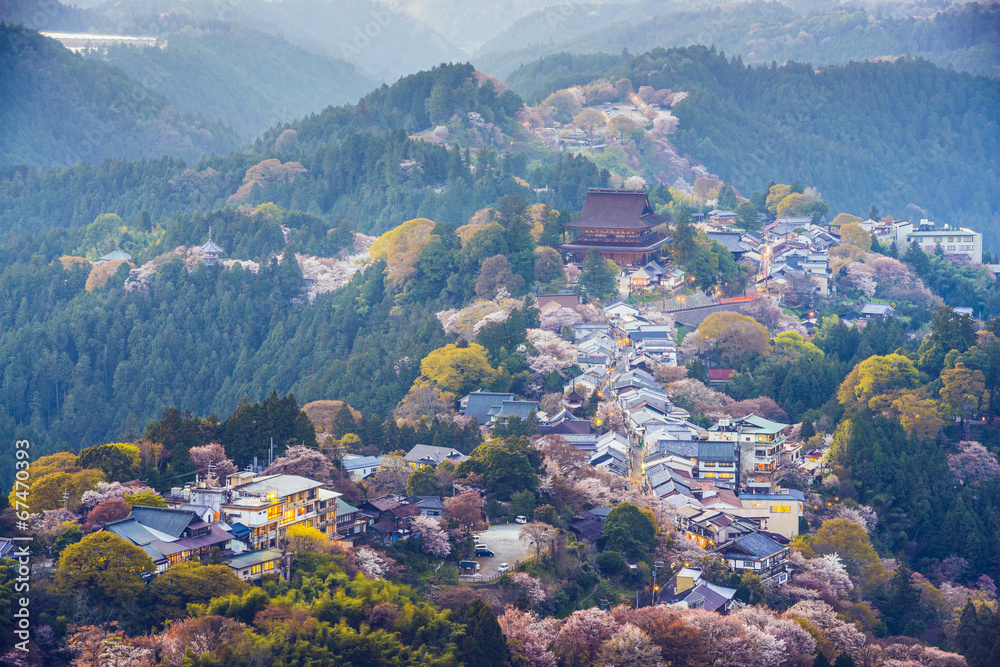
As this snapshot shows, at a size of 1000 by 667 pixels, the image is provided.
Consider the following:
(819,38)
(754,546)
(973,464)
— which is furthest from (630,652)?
(819,38)

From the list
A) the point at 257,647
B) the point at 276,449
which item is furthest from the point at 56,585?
the point at 276,449

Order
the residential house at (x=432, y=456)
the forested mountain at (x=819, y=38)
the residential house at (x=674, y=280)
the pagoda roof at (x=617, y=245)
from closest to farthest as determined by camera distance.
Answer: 1. the residential house at (x=432, y=456)
2. the residential house at (x=674, y=280)
3. the pagoda roof at (x=617, y=245)
4. the forested mountain at (x=819, y=38)

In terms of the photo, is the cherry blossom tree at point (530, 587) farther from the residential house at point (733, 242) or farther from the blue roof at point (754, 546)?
the residential house at point (733, 242)

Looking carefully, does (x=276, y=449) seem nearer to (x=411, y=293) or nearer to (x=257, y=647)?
(x=257, y=647)

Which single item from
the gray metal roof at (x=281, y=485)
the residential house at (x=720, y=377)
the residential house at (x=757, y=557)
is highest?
the gray metal roof at (x=281, y=485)

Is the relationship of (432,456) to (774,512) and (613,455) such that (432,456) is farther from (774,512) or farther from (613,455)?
(774,512)

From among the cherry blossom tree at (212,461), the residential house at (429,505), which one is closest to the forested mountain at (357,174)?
the residential house at (429,505)

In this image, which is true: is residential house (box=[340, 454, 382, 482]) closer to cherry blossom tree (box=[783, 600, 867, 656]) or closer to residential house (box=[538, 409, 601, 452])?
residential house (box=[538, 409, 601, 452])

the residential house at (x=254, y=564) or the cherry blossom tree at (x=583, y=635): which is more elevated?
the residential house at (x=254, y=564)
